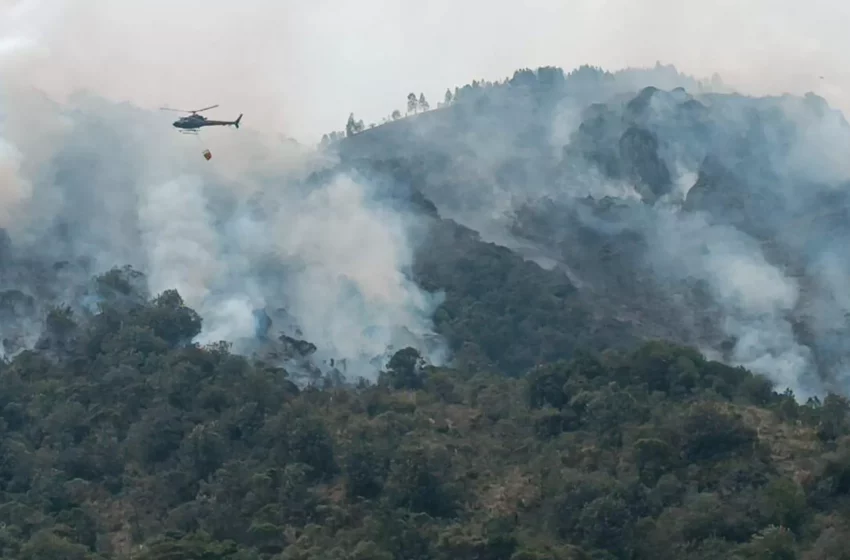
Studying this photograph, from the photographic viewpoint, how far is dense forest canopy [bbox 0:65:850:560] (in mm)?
83688

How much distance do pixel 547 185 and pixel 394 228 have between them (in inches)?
1133

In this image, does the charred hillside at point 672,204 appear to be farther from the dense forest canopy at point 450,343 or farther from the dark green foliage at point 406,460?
the dark green foliage at point 406,460

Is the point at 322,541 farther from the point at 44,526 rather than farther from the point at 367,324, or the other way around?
the point at 367,324

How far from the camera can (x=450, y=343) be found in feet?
444

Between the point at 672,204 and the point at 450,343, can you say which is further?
the point at 672,204

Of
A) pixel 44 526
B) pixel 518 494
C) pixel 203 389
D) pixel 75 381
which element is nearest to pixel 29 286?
pixel 75 381

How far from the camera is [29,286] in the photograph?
130375 millimetres

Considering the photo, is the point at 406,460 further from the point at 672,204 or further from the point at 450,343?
the point at 672,204

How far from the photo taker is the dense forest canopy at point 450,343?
8369 centimetres

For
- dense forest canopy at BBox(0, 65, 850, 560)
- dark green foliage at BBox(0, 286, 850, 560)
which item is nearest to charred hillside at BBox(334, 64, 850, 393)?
dense forest canopy at BBox(0, 65, 850, 560)

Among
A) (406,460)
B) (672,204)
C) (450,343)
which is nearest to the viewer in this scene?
(406,460)

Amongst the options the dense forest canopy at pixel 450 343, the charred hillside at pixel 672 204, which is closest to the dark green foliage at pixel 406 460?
the dense forest canopy at pixel 450 343

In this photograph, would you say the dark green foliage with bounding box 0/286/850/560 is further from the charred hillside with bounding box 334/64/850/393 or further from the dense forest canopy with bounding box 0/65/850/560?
the charred hillside with bounding box 334/64/850/393

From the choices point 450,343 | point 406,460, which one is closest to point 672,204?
point 450,343
